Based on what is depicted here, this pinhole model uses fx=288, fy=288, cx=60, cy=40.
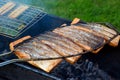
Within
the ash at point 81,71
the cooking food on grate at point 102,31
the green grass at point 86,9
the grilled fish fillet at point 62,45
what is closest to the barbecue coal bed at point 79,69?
the ash at point 81,71

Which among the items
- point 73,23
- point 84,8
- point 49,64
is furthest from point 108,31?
point 84,8

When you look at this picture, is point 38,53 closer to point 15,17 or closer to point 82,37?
point 82,37

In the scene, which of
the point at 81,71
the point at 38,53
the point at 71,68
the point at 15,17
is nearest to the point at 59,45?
the point at 38,53

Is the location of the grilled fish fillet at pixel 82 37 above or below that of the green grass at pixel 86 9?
above

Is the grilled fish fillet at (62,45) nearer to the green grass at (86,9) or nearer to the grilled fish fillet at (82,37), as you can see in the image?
the grilled fish fillet at (82,37)

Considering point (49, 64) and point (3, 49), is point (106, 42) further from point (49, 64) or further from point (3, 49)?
point (3, 49)
